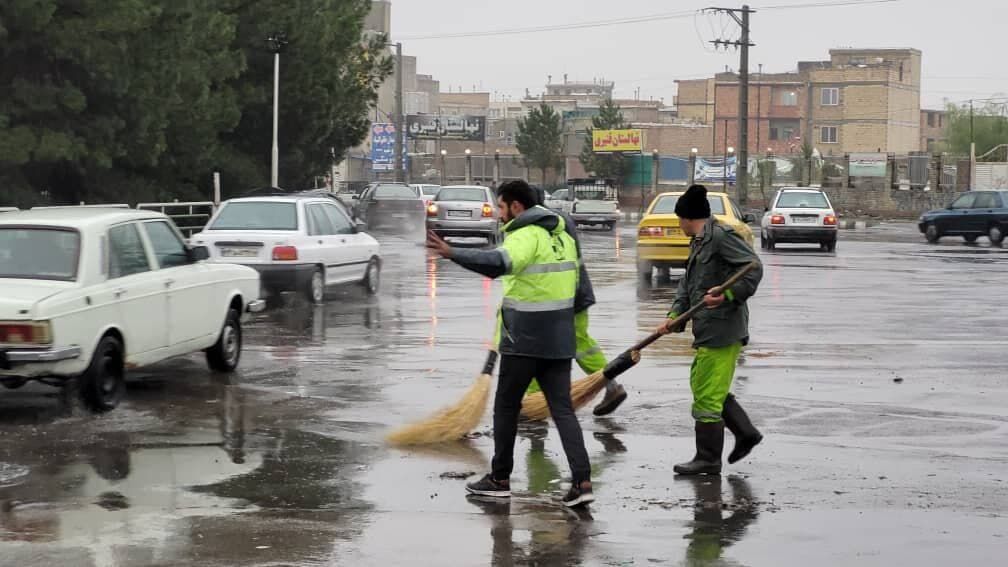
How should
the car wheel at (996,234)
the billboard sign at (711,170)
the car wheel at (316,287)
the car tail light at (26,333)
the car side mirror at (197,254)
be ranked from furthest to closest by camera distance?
the billboard sign at (711,170)
the car wheel at (996,234)
the car wheel at (316,287)
the car side mirror at (197,254)
the car tail light at (26,333)

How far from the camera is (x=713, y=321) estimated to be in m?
9.07

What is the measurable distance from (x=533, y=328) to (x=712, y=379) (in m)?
1.37

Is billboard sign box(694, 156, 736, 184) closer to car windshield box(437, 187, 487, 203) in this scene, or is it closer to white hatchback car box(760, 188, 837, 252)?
white hatchback car box(760, 188, 837, 252)

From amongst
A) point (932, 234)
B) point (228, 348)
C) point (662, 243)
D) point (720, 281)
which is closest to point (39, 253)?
point (228, 348)

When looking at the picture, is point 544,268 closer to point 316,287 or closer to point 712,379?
point 712,379

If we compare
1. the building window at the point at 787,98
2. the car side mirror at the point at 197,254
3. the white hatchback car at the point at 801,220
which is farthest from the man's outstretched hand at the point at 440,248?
the building window at the point at 787,98

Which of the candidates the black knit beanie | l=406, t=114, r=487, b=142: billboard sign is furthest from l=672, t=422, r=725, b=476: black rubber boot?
l=406, t=114, r=487, b=142: billboard sign

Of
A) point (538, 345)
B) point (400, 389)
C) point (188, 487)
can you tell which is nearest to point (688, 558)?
point (538, 345)

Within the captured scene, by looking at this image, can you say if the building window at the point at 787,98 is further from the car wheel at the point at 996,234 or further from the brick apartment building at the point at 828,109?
the car wheel at the point at 996,234

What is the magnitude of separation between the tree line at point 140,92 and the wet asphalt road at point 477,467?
506 inches

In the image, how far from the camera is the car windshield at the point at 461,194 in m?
38.7

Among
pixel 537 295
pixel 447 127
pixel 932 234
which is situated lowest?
pixel 932 234

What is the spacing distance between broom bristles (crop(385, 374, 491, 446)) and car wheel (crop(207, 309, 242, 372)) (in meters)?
3.82

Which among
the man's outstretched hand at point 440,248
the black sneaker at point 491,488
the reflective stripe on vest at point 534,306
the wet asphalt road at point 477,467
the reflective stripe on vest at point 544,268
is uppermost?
the man's outstretched hand at point 440,248
